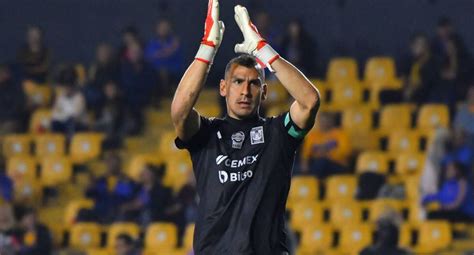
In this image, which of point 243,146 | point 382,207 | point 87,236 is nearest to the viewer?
point 243,146

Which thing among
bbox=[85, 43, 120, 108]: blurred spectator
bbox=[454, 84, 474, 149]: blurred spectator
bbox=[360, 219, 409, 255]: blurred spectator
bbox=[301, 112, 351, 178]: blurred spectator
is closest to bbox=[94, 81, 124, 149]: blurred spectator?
bbox=[85, 43, 120, 108]: blurred spectator

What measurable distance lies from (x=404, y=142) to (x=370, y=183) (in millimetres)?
867

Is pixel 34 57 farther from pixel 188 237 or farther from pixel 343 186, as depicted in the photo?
pixel 343 186

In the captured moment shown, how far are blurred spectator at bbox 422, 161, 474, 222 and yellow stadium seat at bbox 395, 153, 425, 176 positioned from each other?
0.96 metres

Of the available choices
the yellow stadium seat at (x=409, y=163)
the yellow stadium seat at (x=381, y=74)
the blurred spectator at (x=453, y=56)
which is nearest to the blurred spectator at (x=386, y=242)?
the yellow stadium seat at (x=409, y=163)

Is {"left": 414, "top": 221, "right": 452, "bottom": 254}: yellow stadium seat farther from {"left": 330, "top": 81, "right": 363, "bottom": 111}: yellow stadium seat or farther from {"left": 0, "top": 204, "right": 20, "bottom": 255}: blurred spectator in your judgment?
{"left": 0, "top": 204, "right": 20, "bottom": 255}: blurred spectator

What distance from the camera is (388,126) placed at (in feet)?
46.6

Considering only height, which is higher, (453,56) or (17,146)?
(453,56)

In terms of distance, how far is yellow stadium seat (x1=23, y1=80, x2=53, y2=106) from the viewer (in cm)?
1647

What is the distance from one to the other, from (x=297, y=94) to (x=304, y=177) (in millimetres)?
7699

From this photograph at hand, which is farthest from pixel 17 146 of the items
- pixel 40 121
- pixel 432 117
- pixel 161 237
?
pixel 432 117

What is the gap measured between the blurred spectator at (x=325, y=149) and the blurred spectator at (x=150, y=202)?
1435mm

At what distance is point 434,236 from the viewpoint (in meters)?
12.4

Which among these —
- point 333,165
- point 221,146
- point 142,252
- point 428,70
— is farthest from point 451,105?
point 221,146
